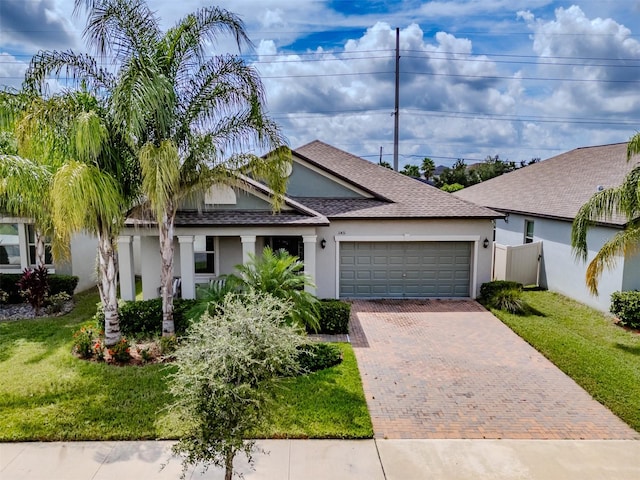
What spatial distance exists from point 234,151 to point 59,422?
6.90 m

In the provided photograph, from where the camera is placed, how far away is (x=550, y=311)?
14.3m

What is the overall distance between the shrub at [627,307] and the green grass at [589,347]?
0.33 meters

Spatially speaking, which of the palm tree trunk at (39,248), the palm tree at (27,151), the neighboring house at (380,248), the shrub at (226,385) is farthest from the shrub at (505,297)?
the palm tree trunk at (39,248)

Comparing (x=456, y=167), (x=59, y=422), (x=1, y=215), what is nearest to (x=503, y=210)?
(x=59, y=422)

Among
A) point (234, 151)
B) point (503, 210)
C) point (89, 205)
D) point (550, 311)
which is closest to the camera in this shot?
point (89, 205)

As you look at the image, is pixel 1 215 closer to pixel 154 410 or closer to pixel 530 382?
pixel 154 410

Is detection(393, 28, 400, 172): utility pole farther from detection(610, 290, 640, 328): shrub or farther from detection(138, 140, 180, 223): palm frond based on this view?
detection(138, 140, 180, 223): palm frond

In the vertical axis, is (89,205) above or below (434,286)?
above

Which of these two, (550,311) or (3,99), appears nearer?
(3,99)

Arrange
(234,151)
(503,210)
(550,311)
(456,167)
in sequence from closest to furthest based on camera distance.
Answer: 1. (234,151)
2. (550,311)
3. (503,210)
4. (456,167)

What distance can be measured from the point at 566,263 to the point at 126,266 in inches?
592

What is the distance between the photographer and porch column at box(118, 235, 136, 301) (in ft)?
A: 43.0

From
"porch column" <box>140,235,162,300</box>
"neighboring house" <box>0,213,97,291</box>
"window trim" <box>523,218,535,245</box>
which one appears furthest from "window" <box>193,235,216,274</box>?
"window trim" <box>523,218,535,245</box>

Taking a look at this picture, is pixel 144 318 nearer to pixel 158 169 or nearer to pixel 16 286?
pixel 158 169
